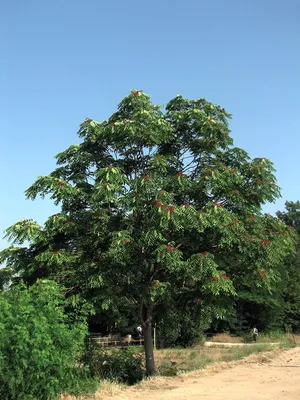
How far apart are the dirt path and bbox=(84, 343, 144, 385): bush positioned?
2.37m

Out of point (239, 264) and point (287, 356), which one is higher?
point (239, 264)

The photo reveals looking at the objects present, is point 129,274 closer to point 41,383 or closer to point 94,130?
point 94,130

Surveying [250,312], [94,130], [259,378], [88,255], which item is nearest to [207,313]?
[259,378]

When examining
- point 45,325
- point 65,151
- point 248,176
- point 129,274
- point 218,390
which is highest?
point 65,151

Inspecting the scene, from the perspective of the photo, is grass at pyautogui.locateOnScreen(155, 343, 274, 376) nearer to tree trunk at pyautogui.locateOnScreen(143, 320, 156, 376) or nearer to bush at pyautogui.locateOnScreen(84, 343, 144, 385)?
tree trunk at pyautogui.locateOnScreen(143, 320, 156, 376)

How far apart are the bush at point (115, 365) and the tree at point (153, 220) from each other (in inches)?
27.0

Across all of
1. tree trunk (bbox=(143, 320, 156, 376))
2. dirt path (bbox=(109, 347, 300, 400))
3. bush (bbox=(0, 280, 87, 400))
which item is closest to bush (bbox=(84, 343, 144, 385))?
tree trunk (bbox=(143, 320, 156, 376))

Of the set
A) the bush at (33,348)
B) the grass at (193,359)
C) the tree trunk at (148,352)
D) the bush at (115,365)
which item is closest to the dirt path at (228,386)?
the bush at (33,348)

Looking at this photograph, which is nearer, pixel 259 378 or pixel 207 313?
pixel 259 378

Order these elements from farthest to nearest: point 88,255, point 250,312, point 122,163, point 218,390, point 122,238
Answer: point 250,312, point 122,163, point 88,255, point 122,238, point 218,390

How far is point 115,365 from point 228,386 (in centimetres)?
477

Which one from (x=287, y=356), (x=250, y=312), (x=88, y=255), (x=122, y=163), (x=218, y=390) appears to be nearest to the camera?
(x=218, y=390)

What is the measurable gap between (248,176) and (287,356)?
8427 millimetres

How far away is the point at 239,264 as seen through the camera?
14703 millimetres
